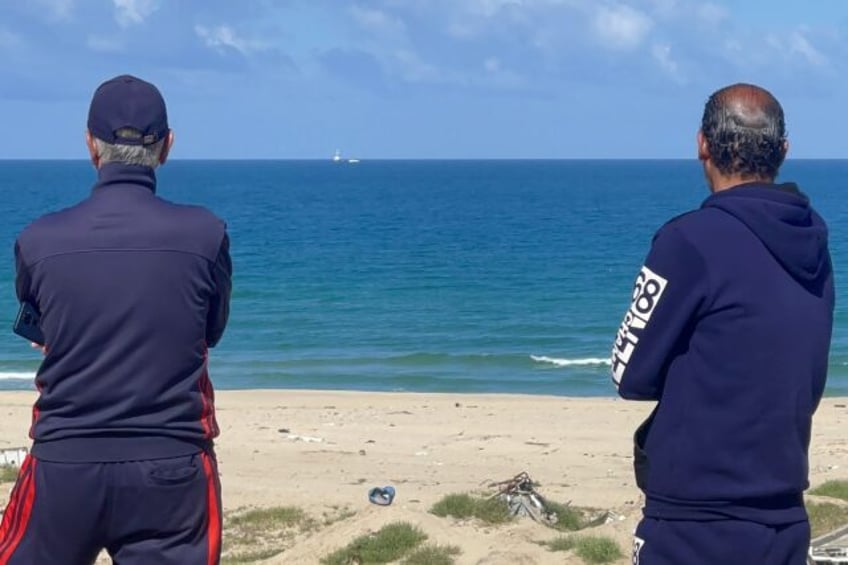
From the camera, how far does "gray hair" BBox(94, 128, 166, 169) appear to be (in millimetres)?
3852

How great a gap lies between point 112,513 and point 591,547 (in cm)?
399

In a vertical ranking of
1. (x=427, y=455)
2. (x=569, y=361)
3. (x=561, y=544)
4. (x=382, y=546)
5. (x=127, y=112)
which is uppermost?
(x=127, y=112)

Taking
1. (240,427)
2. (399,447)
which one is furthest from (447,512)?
(240,427)

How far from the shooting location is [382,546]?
7.56 m

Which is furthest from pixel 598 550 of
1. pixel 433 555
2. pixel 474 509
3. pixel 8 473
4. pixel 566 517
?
pixel 8 473

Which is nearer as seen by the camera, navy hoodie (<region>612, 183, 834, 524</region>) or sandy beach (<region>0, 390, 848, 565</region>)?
navy hoodie (<region>612, 183, 834, 524</region>)

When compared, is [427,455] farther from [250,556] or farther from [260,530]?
[250,556]

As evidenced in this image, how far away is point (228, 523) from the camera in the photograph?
919cm

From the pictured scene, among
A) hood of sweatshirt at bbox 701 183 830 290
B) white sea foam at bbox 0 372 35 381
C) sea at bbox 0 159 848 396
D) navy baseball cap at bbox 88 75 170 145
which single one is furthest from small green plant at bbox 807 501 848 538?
white sea foam at bbox 0 372 35 381

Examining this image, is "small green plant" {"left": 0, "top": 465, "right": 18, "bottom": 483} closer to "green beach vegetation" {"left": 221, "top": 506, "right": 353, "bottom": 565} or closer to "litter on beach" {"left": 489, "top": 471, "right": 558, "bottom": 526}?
"green beach vegetation" {"left": 221, "top": 506, "right": 353, "bottom": 565}

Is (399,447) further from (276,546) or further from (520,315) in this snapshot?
(520,315)

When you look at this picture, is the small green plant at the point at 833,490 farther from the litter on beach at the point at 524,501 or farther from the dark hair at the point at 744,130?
the dark hair at the point at 744,130

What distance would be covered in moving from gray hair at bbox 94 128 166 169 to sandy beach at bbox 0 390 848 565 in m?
3.83

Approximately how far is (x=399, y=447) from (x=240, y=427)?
7.53ft
